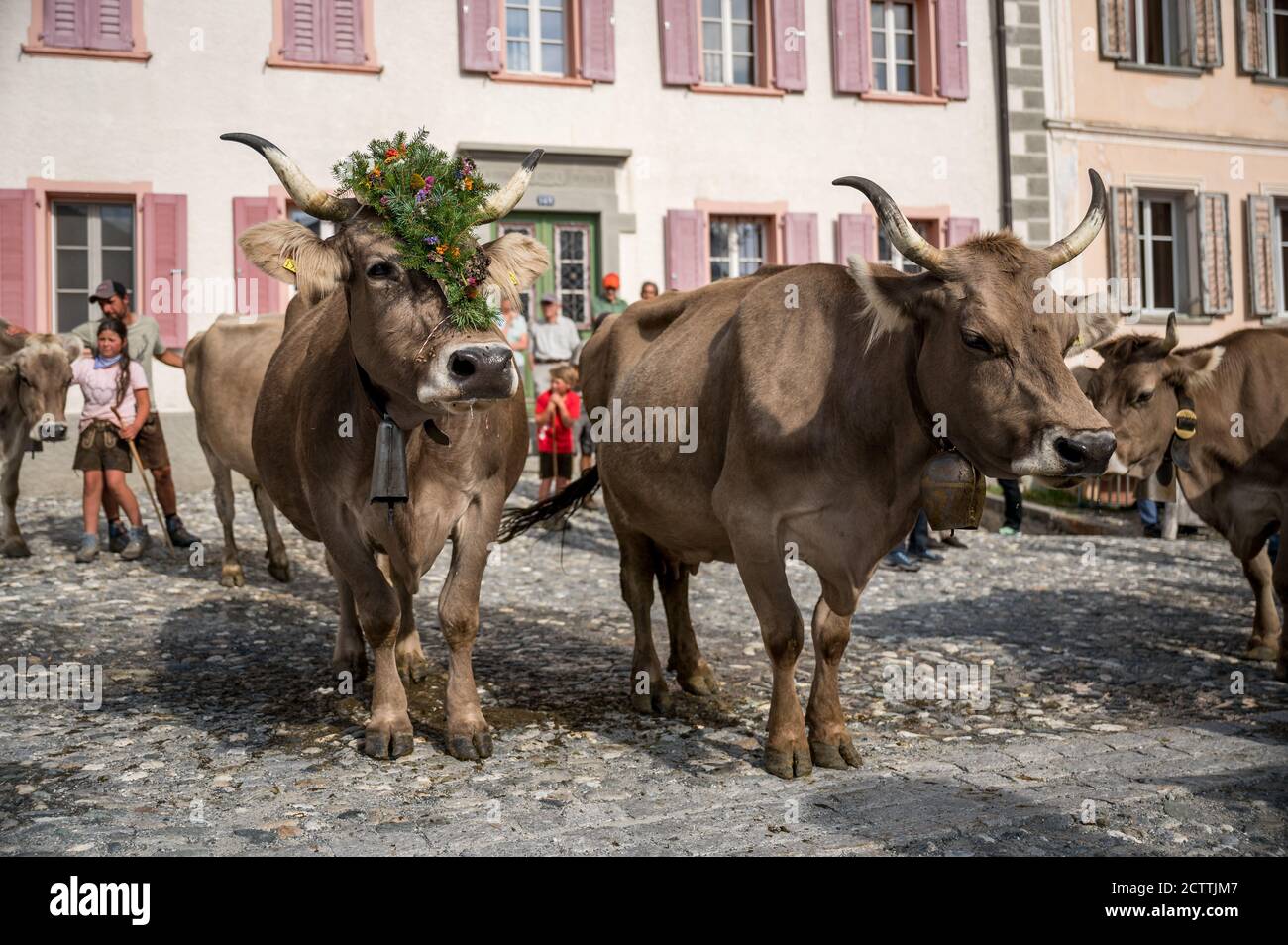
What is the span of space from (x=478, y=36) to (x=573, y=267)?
339 centimetres

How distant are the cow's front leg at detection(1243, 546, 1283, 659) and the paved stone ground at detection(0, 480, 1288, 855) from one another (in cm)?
18

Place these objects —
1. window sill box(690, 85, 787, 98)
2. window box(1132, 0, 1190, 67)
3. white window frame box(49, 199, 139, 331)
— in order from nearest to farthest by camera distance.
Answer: white window frame box(49, 199, 139, 331), window sill box(690, 85, 787, 98), window box(1132, 0, 1190, 67)

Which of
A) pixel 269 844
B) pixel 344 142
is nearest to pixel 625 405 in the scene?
pixel 269 844

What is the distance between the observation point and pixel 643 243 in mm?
18156

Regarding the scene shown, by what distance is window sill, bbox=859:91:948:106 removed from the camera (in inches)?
747

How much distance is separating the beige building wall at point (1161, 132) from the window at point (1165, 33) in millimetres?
411

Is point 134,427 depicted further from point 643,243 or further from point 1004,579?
point 643,243

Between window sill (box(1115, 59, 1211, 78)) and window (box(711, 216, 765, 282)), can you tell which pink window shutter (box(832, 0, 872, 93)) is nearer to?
window (box(711, 216, 765, 282))

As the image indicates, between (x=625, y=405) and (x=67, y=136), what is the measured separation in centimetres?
1286

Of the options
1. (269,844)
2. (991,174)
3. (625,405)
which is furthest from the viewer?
(991,174)

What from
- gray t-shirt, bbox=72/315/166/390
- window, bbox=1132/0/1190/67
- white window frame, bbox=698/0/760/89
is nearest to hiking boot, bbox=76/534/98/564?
gray t-shirt, bbox=72/315/166/390

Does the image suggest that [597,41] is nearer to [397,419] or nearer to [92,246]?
[92,246]

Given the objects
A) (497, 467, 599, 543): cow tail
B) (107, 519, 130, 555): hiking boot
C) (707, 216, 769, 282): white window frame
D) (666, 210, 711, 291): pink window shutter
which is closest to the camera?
(497, 467, 599, 543): cow tail

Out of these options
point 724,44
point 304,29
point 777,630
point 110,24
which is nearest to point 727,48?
point 724,44
